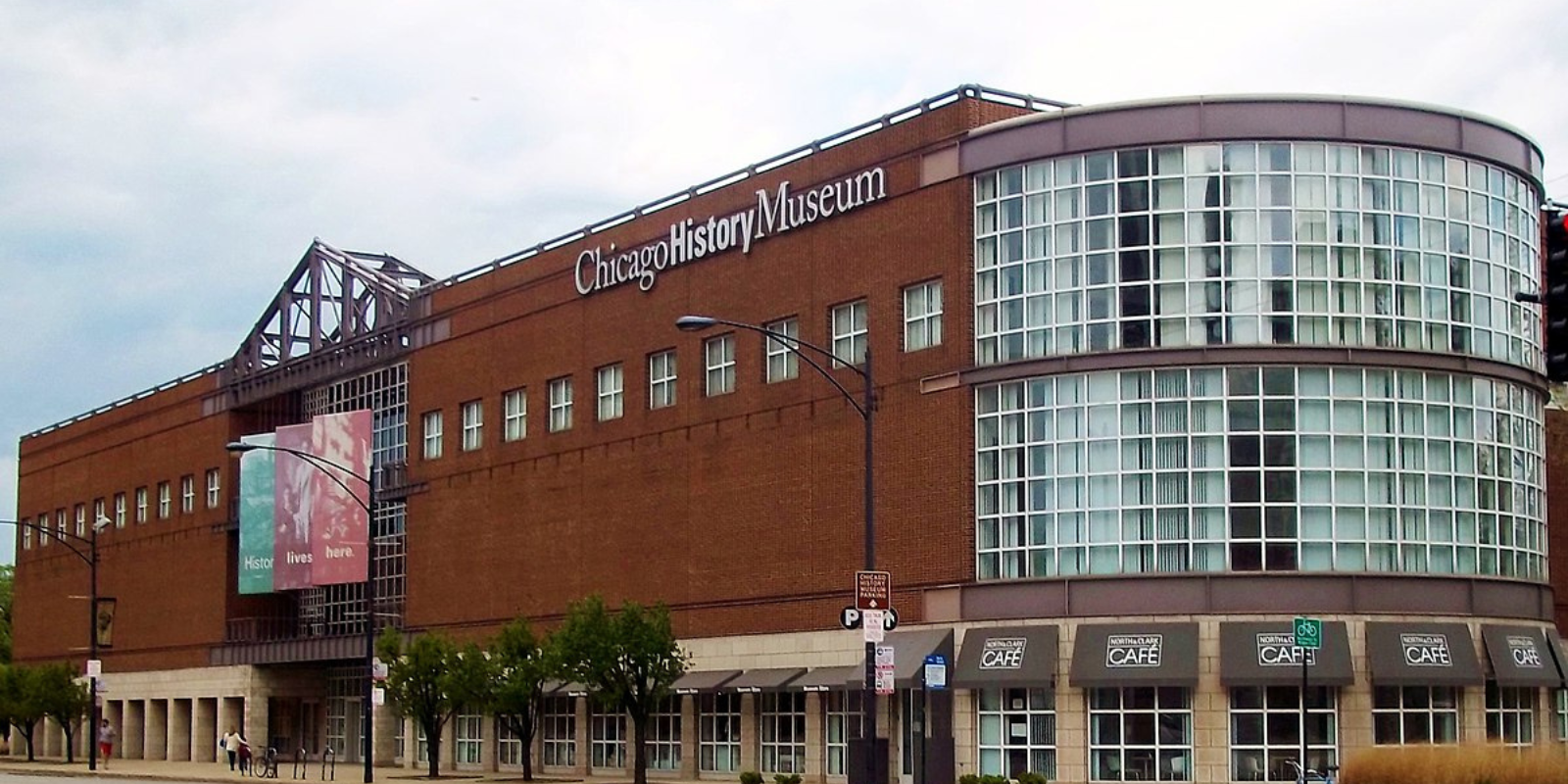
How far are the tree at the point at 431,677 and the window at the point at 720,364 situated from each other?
10.3m

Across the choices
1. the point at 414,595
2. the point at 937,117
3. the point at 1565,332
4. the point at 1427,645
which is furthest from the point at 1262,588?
the point at 414,595

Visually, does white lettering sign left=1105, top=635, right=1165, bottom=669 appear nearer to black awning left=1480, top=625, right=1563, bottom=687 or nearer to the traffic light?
black awning left=1480, top=625, right=1563, bottom=687

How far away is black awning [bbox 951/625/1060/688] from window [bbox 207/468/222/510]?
48.3 m

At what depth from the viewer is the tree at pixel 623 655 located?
53.5 m

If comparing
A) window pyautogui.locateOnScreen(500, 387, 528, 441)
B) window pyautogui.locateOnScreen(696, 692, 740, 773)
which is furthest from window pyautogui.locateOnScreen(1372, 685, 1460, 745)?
window pyautogui.locateOnScreen(500, 387, 528, 441)

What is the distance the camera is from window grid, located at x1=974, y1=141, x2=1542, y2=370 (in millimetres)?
48250

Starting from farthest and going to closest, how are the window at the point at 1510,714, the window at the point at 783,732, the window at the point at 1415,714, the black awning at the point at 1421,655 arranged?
the window at the point at 783,732
the window at the point at 1510,714
the window at the point at 1415,714
the black awning at the point at 1421,655

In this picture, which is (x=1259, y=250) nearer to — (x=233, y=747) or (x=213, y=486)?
(x=233, y=747)

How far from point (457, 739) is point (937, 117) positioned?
99.8 ft

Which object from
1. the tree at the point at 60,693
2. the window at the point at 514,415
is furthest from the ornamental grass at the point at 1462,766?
the tree at the point at 60,693

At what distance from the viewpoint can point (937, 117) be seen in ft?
172

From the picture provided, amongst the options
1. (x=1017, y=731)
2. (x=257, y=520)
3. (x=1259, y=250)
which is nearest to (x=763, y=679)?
(x=1017, y=731)

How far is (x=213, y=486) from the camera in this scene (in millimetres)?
90188

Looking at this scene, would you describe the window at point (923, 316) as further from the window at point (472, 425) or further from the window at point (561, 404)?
the window at point (472, 425)
